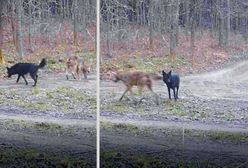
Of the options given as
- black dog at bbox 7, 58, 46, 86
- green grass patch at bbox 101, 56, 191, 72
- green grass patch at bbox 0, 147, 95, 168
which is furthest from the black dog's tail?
green grass patch at bbox 0, 147, 95, 168

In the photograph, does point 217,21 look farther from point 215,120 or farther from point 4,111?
point 4,111

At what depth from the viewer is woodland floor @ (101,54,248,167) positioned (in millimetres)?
2869

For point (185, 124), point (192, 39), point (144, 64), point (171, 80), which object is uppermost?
point (192, 39)

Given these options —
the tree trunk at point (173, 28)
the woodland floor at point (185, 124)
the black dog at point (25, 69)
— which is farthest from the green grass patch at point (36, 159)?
the tree trunk at point (173, 28)

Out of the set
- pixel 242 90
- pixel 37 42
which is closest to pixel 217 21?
pixel 242 90

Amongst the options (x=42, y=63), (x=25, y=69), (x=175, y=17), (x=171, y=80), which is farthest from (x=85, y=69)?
(x=175, y=17)

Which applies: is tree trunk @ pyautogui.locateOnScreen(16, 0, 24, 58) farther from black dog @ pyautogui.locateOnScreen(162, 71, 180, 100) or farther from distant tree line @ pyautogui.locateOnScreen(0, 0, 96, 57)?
black dog @ pyautogui.locateOnScreen(162, 71, 180, 100)

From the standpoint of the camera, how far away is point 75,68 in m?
3.10

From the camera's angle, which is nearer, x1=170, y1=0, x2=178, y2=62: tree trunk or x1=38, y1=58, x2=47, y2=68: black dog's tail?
x1=170, y1=0, x2=178, y2=62: tree trunk

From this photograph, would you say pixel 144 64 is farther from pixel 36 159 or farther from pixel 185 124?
pixel 36 159

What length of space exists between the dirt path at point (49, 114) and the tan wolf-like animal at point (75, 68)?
5cm

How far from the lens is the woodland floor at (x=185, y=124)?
2.87 meters

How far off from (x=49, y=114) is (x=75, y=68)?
0.38 meters

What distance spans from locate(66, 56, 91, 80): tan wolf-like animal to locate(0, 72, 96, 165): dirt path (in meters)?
0.05
